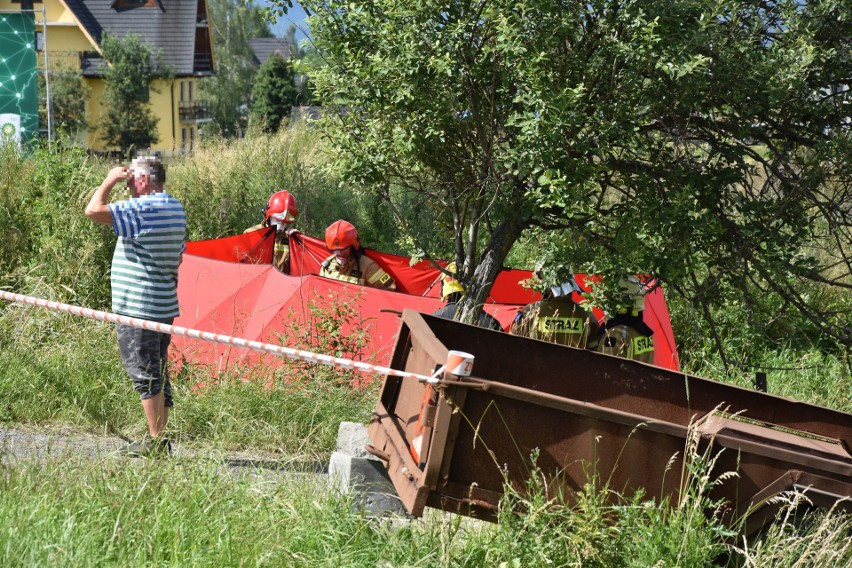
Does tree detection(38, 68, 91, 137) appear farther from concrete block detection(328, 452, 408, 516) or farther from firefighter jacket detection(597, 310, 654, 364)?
concrete block detection(328, 452, 408, 516)

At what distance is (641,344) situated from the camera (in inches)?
244

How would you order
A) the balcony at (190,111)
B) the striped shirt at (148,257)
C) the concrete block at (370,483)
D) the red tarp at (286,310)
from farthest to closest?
the balcony at (190,111)
the red tarp at (286,310)
the striped shirt at (148,257)
the concrete block at (370,483)

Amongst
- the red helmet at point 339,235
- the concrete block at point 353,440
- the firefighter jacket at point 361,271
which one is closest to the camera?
the concrete block at point 353,440

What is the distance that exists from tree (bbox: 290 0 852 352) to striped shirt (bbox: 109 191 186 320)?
1.45 m

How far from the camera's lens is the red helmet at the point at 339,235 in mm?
8891

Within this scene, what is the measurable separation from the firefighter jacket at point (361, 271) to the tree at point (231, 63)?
4336 centimetres

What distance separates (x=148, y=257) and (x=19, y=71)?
13.6m

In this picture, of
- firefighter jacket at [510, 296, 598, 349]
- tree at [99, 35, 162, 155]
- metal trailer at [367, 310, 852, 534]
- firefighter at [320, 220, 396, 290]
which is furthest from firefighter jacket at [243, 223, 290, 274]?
tree at [99, 35, 162, 155]

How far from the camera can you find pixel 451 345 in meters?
5.10

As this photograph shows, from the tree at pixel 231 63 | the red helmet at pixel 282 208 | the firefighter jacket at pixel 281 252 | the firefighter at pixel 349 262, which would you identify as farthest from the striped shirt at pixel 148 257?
the tree at pixel 231 63

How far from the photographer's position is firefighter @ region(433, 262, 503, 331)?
6708mm

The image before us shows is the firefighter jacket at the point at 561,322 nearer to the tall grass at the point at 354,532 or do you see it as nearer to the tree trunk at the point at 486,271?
the tree trunk at the point at 486,271

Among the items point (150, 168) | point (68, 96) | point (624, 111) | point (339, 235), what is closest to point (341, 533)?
point (150, 168)

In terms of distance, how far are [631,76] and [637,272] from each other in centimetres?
107
